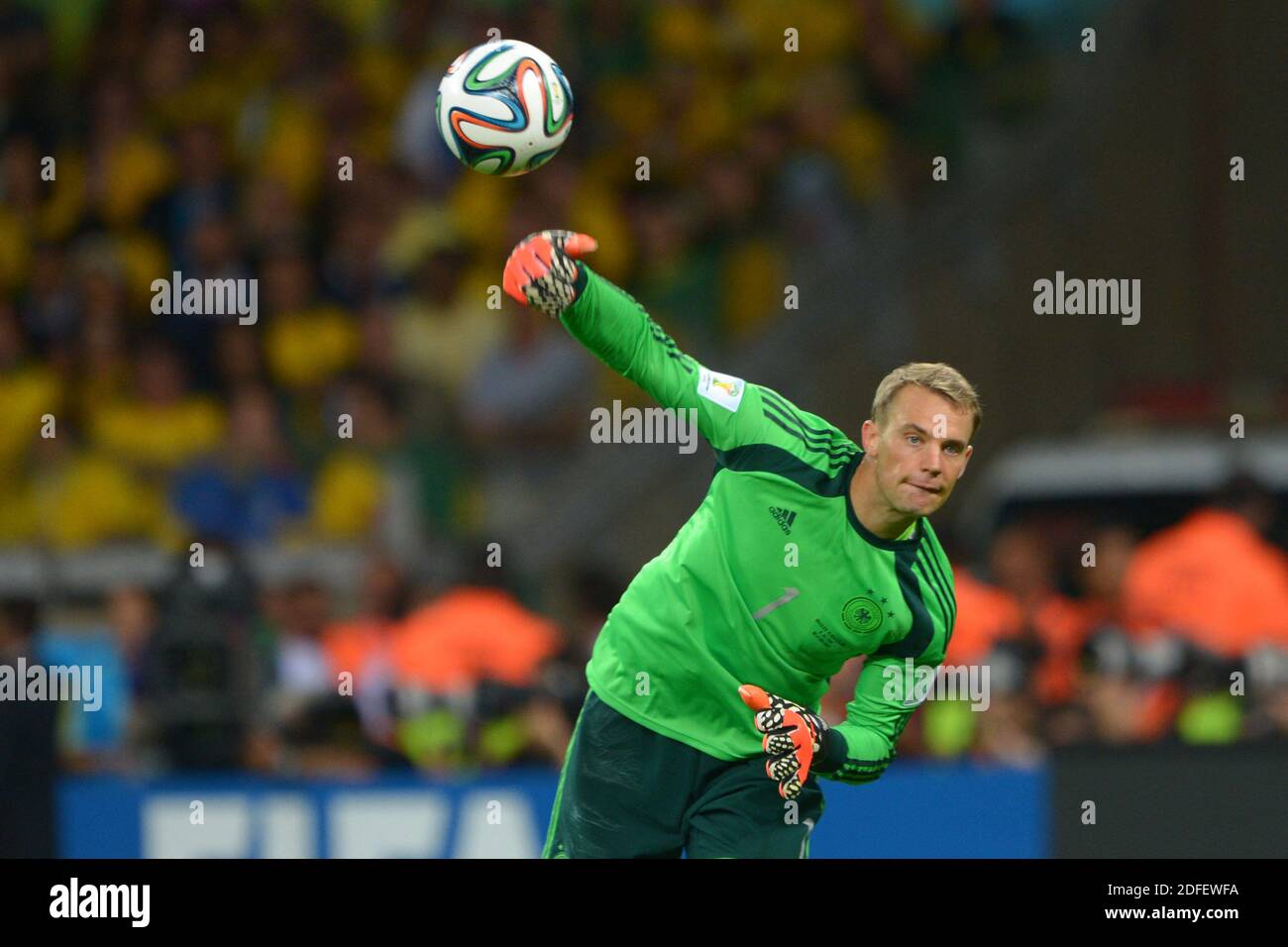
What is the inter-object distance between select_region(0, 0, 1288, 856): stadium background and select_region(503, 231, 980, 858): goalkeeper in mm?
2491

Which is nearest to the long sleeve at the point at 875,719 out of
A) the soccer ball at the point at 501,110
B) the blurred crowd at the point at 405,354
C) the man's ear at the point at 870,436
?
Answer: the man's ear at the point at 870,436

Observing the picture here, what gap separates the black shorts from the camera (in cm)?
598

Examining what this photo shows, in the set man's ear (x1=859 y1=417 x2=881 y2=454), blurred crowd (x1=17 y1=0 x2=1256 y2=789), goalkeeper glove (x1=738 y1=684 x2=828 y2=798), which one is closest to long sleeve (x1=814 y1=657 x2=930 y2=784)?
goalkeeper glove (x1=738 y1=684 x2=828 y2=798)

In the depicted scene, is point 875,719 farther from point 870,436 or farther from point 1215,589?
point 1215,589

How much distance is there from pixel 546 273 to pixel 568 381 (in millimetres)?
5861

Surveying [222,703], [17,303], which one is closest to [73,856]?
[222,703]

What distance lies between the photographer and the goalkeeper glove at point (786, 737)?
5508mm

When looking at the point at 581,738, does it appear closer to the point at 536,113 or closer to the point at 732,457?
the point at 732,457

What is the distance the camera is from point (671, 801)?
600cm

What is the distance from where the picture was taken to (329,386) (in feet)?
37.5

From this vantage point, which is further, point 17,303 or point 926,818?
point 17,303

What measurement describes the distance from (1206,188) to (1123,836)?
4978mm

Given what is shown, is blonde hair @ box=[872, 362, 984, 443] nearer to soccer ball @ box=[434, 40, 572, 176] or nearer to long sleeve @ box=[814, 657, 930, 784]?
long sleeve @ box=[814, 657, 930, 784]

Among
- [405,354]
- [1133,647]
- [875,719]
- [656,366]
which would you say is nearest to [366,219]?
[405,354]
